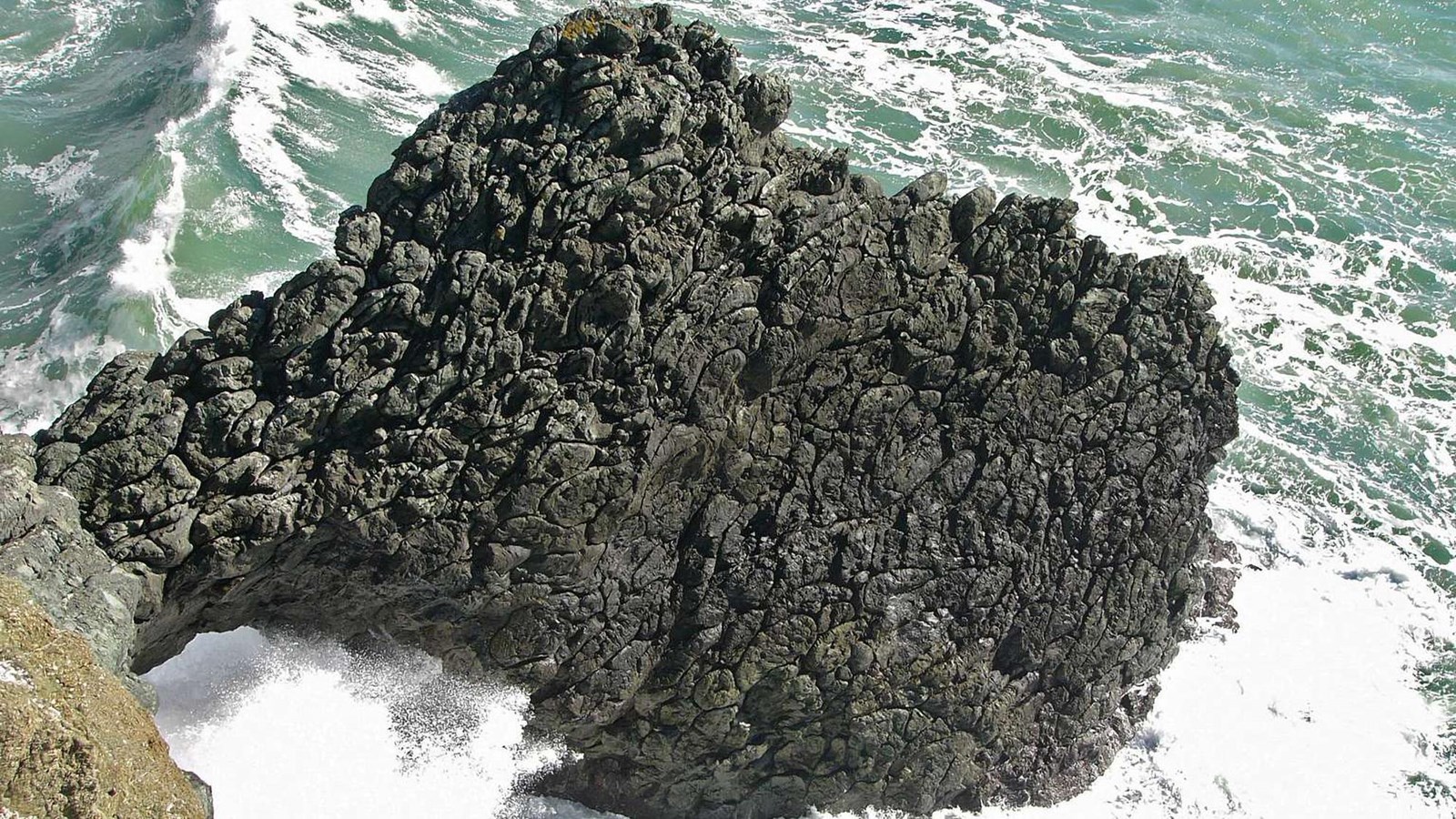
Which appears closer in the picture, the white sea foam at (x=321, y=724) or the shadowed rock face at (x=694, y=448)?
the shadowed rock face at (x=694, y=448)

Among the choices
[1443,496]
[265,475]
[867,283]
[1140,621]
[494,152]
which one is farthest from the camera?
[1443,496]

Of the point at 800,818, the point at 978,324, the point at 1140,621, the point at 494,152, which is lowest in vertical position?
the point at 800,818

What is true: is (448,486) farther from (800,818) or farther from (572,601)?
(800,818)

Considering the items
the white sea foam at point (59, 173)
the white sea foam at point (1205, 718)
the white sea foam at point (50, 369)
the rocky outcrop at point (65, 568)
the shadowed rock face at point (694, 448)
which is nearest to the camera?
the rocky outcrop at point (65, 568)

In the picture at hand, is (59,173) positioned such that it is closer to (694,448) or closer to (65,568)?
(65,568)

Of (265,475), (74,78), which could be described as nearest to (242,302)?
(265,475)

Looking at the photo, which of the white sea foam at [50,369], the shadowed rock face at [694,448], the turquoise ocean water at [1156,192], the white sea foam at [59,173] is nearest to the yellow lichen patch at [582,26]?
the shadowed rock face at [694,448]

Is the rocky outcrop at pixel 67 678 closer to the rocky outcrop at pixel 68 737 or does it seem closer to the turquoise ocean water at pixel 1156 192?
the rocky outcrop at pixel 68 737

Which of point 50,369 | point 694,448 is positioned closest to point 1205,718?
point 694,448
